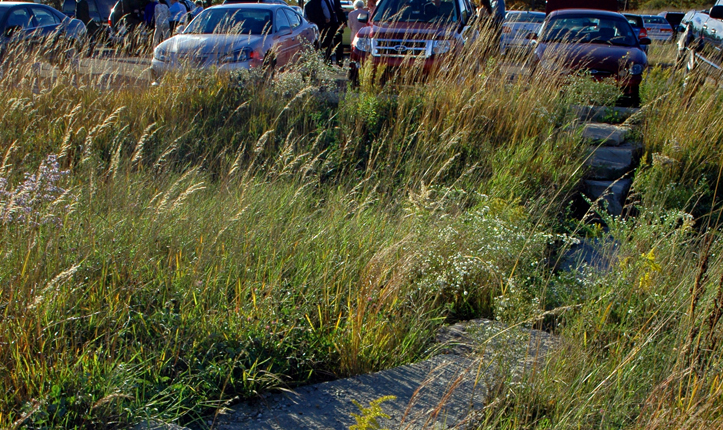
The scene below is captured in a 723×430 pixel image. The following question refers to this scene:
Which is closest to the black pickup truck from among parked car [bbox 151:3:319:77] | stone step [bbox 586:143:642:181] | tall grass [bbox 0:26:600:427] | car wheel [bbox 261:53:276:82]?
stone step [bbox 586:143:642:181]

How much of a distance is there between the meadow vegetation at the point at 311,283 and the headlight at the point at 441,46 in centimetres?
181

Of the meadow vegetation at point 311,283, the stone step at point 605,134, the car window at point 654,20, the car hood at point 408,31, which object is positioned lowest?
the meadow vegetation at point 311,283

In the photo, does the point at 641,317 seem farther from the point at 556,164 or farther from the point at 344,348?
the point at 556,164

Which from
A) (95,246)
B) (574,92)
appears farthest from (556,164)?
(95,246)

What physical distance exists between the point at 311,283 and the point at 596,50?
27.4ft

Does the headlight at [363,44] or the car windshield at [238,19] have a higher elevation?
the car windshield at [238,19]

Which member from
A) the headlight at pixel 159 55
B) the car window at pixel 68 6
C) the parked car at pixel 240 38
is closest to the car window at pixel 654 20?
the parked car at pixel 240 38

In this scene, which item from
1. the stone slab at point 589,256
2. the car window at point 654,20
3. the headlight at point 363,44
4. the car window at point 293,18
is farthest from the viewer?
the car window at point 654,20

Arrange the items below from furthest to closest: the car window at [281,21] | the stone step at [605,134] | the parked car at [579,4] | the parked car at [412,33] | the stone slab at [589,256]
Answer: the parked car at [579,4] → the car window at [281,21] → the parked car at [412,33] → the stone step at [605,134] → the stone slab at [589,256]

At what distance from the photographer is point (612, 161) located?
6.38m

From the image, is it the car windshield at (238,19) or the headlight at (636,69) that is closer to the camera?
the headlight at (636,69)

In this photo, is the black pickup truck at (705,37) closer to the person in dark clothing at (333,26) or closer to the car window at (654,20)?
the person in dark clothing at (333,26)

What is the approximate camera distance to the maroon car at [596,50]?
7.73m

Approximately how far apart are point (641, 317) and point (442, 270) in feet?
3.68
